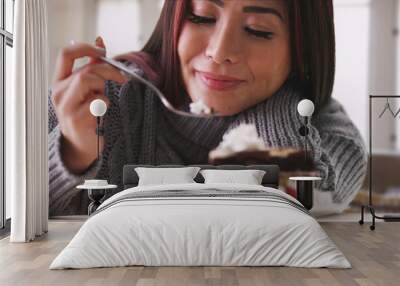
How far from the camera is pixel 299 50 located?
274 inches

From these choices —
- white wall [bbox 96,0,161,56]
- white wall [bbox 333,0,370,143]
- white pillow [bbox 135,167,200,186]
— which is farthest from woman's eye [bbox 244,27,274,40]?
white pillow [bbox 135,167,200,186]

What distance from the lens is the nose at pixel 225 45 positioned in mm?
6824

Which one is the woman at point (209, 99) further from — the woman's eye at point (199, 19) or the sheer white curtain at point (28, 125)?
the sheer white curtain at point (28, 125)

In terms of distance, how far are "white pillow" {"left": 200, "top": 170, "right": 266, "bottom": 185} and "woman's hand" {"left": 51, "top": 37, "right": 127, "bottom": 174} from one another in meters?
1.46

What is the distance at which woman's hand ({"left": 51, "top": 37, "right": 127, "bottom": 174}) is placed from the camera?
6.99m

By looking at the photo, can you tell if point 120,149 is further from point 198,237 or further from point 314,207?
point 198,237

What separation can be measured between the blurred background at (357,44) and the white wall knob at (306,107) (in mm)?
554

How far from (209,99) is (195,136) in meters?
0.48

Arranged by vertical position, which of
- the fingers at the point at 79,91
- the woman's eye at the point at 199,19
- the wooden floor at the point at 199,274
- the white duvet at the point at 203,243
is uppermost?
the woman's eye at the point at 199,19

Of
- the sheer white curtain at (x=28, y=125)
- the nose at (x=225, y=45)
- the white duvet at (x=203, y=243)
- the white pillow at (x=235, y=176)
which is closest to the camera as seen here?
the white duvet at (x=203, y=243)

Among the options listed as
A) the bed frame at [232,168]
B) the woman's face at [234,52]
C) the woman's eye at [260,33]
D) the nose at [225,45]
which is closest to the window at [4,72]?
the bed frame at [232,168]

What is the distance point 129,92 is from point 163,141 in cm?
73

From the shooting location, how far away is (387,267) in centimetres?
432

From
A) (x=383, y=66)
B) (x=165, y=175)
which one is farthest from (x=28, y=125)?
(x=383, y=66)
